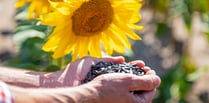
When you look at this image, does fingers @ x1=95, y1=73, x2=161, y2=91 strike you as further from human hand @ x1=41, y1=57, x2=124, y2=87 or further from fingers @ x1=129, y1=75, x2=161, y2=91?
human hand @ x1=41, y1=57, x2=124, y2=87

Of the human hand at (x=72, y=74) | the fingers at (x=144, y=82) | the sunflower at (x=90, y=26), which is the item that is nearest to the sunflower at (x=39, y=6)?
the sunflower at (x=90, y=26)

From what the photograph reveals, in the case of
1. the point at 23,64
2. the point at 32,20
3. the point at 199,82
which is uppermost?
the point at 32,20

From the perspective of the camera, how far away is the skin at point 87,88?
4.49ft

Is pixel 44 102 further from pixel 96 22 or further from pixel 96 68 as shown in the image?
pixel 96 22

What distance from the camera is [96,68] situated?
5.57 ft

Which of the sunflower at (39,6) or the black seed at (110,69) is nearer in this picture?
the black seed at (110,69)

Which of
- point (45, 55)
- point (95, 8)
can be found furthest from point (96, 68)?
point (45, 55)

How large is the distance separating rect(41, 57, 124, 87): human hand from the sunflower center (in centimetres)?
16

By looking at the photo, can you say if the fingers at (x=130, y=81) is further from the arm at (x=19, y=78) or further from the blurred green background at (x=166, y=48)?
the blurred green background at (x=166, y=48)

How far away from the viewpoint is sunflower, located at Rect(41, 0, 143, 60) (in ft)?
6.12

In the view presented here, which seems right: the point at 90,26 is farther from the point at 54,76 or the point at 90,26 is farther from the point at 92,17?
the point at 54,76

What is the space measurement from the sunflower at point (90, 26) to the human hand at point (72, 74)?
0.14 meters

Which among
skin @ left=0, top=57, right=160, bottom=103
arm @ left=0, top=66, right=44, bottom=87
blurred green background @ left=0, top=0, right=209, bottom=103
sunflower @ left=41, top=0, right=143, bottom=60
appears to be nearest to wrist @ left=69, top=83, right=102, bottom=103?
skin @ left=0, top=57, right=160, bottom=103

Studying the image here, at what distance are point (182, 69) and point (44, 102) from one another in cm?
185
